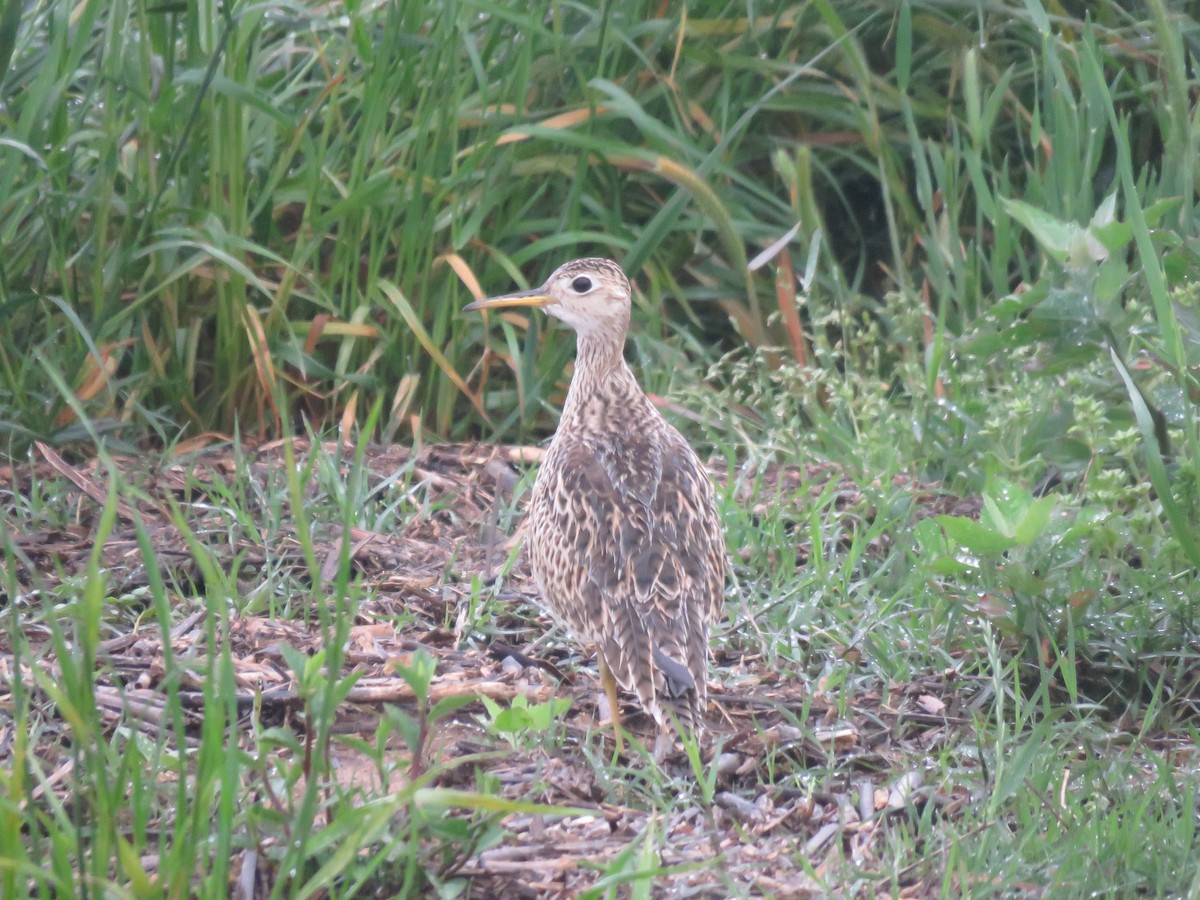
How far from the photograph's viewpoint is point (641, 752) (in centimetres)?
356

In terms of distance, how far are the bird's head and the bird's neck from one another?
0.15 ft

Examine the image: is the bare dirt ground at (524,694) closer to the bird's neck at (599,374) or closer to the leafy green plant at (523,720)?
the leafy green plant at (523,720)

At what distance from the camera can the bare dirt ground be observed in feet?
10.3

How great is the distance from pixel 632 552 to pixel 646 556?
4cm

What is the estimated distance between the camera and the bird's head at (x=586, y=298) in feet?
16.7

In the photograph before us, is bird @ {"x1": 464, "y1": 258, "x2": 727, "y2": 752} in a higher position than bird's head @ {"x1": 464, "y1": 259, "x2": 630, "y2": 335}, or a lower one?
lower

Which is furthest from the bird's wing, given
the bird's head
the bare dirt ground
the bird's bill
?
the bird's bill

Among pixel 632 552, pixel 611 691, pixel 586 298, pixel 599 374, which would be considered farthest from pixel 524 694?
pixel 586 298

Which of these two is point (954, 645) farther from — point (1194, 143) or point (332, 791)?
point (1194, 143)

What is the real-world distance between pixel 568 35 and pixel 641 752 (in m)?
3.76

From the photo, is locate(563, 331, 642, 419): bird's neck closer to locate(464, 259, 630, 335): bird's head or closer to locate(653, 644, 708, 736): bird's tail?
locate(464, 259, 630, 335): bird's head

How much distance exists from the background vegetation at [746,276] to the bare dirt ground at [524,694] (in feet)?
0.43

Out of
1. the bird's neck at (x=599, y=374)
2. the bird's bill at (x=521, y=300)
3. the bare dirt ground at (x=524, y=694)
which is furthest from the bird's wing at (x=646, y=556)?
the bird's bill at (x=521, y=300)

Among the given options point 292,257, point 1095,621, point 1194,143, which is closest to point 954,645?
point 1095,621
